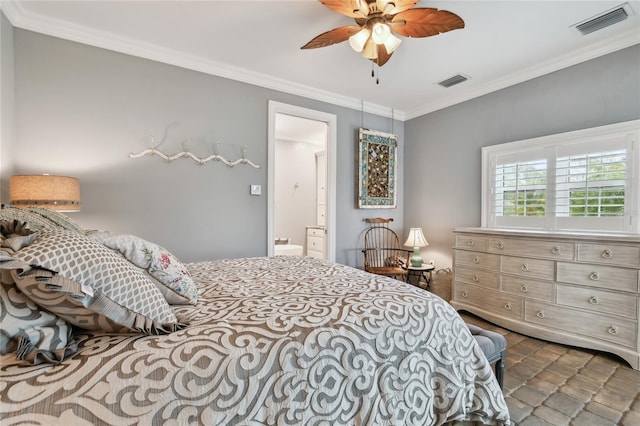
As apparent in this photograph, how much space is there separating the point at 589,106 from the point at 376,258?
2.74 metres

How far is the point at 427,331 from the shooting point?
1.16m

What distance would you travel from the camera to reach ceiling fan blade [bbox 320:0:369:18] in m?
1.78

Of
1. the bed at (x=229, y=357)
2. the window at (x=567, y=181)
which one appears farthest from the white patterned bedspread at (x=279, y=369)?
the window at (x=567, y=181)

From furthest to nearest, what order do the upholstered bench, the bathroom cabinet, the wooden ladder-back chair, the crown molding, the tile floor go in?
the bathroom cabinet
the wooden ladder-back chair
the crown molding
the tile floor
the upholstered bench

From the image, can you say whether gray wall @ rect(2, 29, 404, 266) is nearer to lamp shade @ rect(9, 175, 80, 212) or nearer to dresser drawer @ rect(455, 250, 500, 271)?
lamp shade @ rect(9, 175, 80, 212)

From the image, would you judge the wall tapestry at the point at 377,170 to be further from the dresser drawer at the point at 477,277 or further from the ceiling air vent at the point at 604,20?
the ceiling air vent at the point at 604,20

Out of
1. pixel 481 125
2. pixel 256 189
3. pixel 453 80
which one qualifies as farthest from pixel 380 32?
pixel 481 125

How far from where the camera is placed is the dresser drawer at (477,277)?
292cm

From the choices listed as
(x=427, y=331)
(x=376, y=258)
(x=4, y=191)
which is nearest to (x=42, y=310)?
→ (x=427, y=331)

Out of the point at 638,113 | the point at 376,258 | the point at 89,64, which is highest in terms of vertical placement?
the point at 89,64

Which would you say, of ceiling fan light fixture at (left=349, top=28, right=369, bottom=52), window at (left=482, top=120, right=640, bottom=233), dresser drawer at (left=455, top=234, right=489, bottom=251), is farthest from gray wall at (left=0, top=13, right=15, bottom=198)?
window at (left=482, top=120, right=640, bottom=233)

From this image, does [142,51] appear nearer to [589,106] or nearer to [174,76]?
[174,76]

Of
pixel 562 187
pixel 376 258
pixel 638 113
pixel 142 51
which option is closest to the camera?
pixel 638 113

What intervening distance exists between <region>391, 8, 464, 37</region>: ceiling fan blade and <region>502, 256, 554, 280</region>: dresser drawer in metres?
2.11
